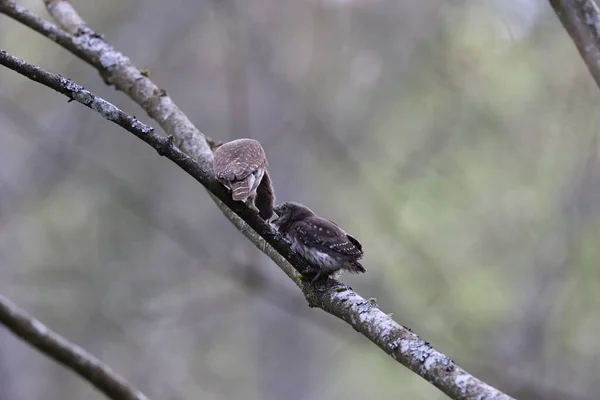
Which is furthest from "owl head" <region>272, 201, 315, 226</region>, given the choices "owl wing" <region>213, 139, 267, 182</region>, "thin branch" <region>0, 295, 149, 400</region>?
"thin branch" <region>0, 295, 149, 400</region>

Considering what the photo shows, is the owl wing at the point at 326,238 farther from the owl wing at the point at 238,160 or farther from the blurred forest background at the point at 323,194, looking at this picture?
the blurred forest background at the point at 323,194

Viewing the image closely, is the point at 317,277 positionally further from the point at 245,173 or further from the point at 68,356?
the point at 68,356

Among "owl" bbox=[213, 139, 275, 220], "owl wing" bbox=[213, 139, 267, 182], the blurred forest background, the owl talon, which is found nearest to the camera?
the owl talon

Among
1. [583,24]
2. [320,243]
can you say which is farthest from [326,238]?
[583,24]

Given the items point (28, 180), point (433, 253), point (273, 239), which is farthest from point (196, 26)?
point (273, 239)

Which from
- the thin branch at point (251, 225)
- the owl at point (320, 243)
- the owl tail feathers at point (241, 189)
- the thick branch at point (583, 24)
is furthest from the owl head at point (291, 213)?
the thick branch at point (583, 24)

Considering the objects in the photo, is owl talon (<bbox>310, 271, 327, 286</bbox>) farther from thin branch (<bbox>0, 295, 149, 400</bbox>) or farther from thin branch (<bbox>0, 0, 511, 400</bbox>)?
thin branch (<bbox>0, 295, 149, 400</bbox>)

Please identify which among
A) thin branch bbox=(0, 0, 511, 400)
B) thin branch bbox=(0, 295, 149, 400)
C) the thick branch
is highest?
the thick branch
